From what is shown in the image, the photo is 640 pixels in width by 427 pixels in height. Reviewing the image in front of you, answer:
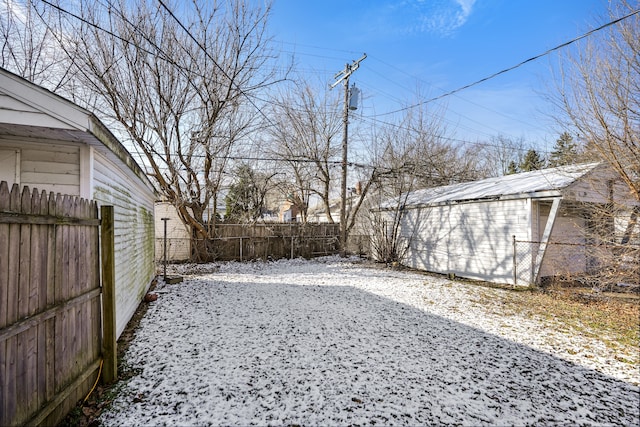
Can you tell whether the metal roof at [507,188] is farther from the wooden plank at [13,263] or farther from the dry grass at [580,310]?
the wooden plank at [13,263]

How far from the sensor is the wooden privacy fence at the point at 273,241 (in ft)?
38.9

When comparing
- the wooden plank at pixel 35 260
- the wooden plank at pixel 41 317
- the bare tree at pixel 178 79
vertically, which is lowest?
the wooden plank at pixel 41 317

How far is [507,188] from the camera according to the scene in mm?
8398

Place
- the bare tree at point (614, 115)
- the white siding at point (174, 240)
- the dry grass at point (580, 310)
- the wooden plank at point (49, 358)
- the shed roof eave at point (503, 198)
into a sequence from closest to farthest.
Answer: the wooden plank at point (49, 358), the dry grass at point (580, 310), the bare tree at point (614, 115), the shed roof eave at point (503, 198), the white siding at point (174, 240)

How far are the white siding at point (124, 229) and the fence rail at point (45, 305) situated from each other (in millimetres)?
1053

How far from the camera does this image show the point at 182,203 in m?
9.88

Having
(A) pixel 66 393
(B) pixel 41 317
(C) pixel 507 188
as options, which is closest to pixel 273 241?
(C) pixel 507 188

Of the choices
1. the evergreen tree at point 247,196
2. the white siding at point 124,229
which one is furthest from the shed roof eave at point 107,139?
the evergreen tree at point 247,196

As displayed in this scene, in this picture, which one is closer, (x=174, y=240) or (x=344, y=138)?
(x=174, y=240)

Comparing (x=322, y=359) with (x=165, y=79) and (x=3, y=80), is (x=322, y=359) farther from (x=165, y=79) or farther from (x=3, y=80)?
(x=165, y=79)

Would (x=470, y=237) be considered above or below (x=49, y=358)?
above

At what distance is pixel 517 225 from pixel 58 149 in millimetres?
9018

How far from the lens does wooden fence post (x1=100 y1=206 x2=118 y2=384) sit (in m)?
2.79

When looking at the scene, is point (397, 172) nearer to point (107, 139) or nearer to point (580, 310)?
point (580, 310)
